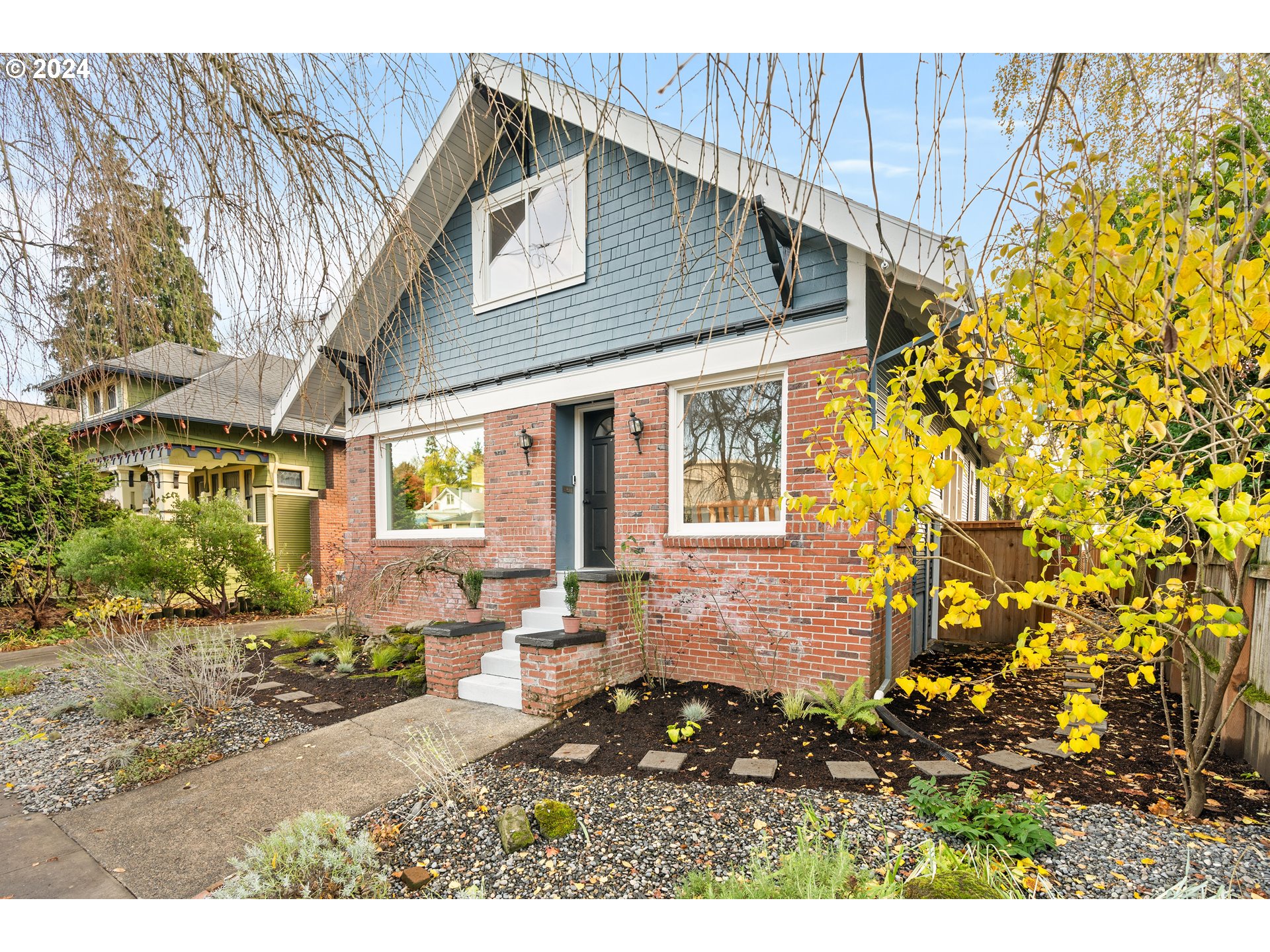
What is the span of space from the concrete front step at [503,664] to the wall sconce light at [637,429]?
6.56 feet

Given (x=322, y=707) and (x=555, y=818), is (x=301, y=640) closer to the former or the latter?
(x=322, y=707)

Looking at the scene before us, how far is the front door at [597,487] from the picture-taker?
5.98 m

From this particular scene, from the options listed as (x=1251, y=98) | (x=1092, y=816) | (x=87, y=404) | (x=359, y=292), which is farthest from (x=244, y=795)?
(x=1251, y=98)

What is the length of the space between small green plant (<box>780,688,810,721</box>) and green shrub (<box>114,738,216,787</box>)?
387cm

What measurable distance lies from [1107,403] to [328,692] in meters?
5.86

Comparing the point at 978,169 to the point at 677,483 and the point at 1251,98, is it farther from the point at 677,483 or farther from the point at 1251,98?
the point at 677,483

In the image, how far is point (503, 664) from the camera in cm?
503

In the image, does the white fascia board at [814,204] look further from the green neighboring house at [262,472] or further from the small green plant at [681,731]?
the green neighboring house at [262,472]

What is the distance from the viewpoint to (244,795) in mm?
3332

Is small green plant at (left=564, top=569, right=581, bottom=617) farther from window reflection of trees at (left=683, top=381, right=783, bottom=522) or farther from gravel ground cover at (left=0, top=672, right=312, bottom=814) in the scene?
gravel ground cover at (left=0, top=672, right=312, bottom=814)

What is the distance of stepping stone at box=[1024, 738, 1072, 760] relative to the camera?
3551 mm

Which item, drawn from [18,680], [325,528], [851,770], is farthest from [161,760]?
[325,528]

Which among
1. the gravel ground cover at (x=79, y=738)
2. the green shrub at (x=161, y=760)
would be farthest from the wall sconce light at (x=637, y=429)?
the green shrub at (x=161, y=760)
